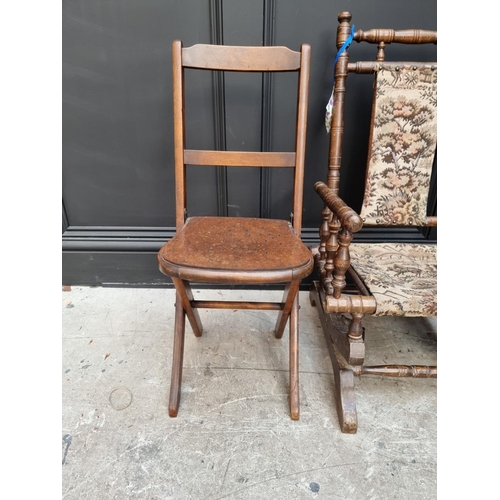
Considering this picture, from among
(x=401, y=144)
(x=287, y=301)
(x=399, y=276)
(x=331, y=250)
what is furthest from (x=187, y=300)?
(x=401, y=144)

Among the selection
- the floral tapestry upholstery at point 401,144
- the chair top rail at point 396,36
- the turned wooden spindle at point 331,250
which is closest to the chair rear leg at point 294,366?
the turned wooden spindle at point 331,250

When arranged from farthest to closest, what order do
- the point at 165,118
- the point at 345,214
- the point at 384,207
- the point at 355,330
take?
the point at 165,118
the point at 384,207
the point at 355,330
the point at 345,214

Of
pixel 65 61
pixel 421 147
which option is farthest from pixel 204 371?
pixel 65 61

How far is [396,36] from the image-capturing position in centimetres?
114

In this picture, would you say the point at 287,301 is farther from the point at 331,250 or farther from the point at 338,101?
the point at 338,101

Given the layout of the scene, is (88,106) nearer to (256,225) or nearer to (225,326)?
(256,225)

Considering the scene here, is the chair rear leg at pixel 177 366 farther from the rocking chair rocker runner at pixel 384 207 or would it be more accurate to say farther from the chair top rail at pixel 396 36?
the chair top rail at pixel 396 36

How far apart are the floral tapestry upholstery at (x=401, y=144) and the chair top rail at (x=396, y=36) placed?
0.09 m

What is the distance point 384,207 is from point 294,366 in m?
0.71

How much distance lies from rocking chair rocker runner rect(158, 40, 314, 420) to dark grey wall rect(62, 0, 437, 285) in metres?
0.33

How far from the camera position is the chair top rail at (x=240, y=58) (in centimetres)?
106

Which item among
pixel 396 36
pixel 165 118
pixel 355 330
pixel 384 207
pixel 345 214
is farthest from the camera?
pixel 165 118

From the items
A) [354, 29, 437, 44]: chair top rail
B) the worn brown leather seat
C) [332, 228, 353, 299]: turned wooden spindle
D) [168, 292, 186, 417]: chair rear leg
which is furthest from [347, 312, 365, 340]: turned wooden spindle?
[354, 29, 437, 44]: chair top rail

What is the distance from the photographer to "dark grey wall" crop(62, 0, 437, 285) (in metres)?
1.32
